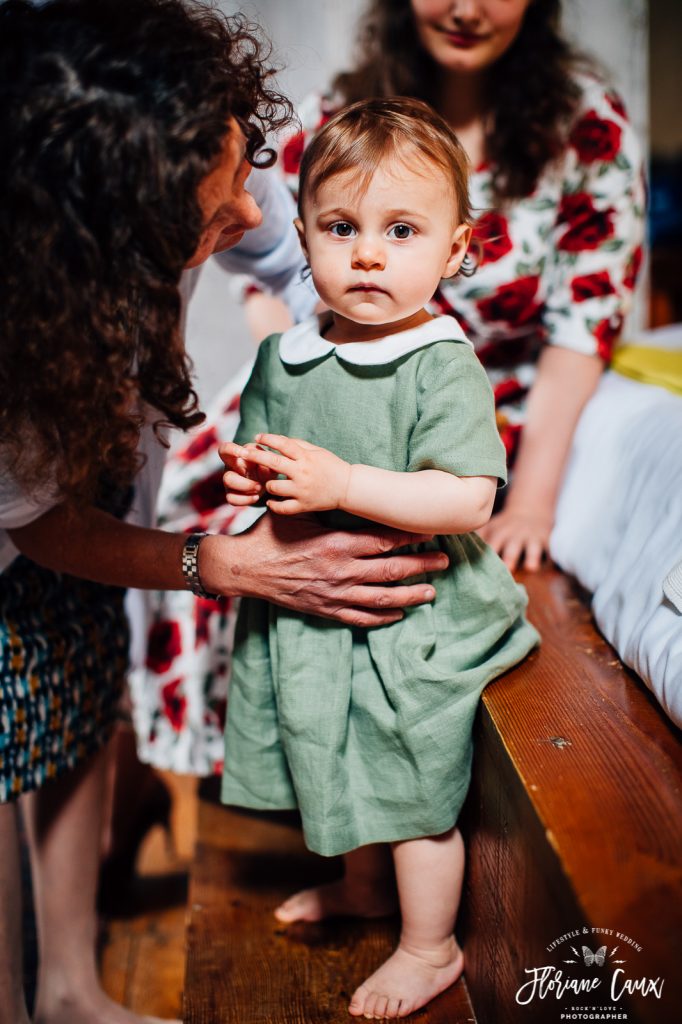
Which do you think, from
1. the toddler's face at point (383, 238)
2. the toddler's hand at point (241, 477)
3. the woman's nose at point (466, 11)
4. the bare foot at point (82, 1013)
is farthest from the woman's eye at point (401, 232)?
the bare foot at point (82, 1013)

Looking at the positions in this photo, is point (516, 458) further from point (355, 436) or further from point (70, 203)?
point (70, 203)

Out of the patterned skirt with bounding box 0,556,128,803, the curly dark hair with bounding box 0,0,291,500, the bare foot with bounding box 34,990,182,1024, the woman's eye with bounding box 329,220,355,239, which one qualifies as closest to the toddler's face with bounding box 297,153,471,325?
the woman's eye with bounding box 329,220,355,239

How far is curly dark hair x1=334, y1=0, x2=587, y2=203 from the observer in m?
1.41

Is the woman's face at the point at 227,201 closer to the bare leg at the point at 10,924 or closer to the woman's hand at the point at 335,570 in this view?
the woman's hand at the point at 335,570

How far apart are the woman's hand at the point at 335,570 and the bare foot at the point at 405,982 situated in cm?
36

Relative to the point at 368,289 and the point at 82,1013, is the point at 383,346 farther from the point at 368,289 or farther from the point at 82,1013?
the point at 82,1013

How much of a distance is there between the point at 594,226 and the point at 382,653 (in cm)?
84

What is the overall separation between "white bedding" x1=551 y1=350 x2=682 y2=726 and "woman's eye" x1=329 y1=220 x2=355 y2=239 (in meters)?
0.43

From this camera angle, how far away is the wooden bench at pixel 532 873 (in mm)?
638

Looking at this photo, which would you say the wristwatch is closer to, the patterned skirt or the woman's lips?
the patterned skirt

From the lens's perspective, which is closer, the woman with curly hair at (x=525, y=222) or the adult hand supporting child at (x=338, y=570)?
the adult hand supporting child at (x=338, y=570)

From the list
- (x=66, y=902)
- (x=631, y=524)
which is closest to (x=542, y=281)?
(x=631, y=524)

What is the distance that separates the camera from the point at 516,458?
149cm

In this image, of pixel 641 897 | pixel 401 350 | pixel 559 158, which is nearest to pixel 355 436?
pixel 401 350
